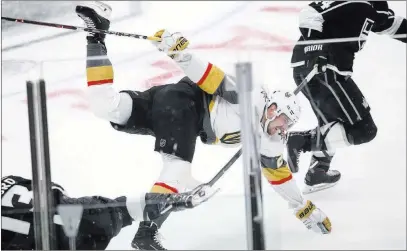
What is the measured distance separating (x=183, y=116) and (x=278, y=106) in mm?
237

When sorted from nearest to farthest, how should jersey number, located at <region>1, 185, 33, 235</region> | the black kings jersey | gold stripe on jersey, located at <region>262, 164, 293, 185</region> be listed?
gold stripe on jersey, located at <region>262, 164, 293, 185</region>, jersey number, located at <region>1, 185, 33, 235</region>, the black kings jersey

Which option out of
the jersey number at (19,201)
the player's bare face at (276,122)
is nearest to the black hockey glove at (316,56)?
the player's bare face at (276,122)

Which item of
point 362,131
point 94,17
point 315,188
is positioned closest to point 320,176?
point 315,188

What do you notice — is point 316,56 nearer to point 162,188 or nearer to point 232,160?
point 232,160

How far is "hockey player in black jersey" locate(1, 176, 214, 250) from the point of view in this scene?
186 cm

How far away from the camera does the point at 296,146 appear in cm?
186

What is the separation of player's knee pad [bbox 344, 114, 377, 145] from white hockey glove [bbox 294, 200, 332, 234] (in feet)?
0.62

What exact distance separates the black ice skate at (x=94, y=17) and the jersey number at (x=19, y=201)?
0.41 m

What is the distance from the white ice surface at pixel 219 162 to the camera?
1.81 m

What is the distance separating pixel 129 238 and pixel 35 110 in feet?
1.29

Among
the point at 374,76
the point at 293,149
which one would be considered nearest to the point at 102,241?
the point at 293,149

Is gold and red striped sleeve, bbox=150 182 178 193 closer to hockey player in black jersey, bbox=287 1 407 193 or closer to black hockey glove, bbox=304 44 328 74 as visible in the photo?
hockey player in black jersey, bbox=287 1 407 193

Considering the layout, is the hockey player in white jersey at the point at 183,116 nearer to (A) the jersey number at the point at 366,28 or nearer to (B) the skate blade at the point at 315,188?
(B) the skate blade at the point at 315,188

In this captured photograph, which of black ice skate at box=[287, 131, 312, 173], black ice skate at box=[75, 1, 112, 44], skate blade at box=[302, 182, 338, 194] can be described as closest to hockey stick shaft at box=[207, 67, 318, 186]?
black ice skate at box=[287, 131, 312, 173]
